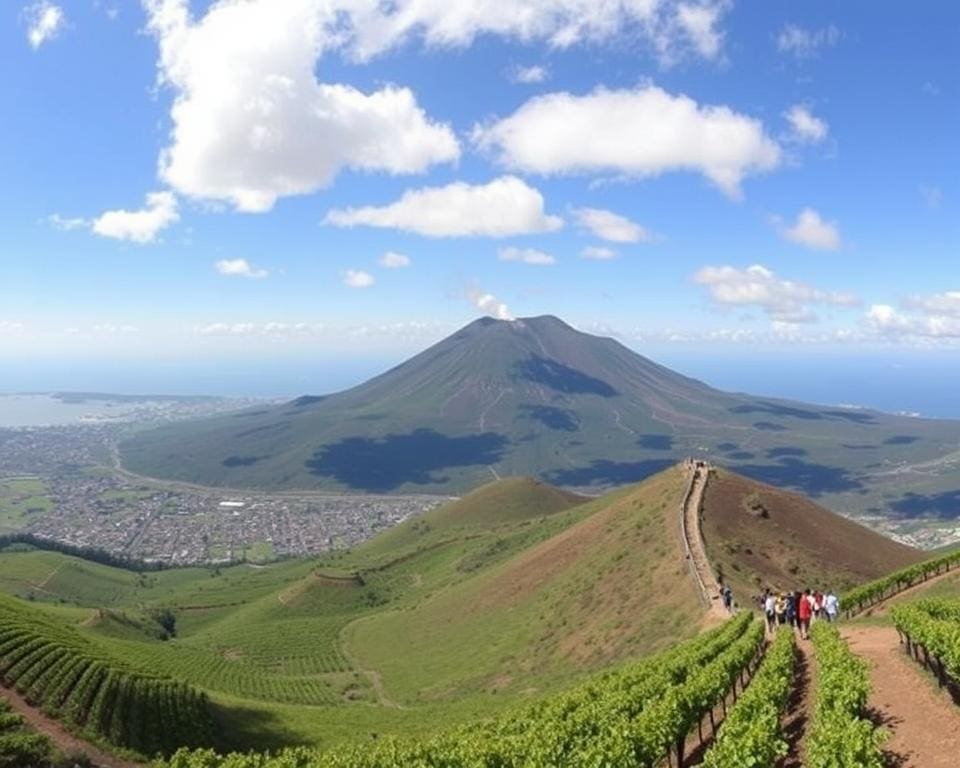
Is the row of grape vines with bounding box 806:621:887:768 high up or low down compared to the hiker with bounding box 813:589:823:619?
up

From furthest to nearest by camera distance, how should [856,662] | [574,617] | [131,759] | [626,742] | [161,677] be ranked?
[574,617], [161,677], [131,759], [856,662], [626,742]

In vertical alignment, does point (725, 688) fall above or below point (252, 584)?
above

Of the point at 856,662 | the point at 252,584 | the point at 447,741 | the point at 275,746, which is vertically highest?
the point at 856,662

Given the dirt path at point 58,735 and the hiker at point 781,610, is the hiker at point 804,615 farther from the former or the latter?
the dirt path at point 58,735

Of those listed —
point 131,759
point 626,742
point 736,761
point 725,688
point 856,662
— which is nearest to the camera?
point 736,761

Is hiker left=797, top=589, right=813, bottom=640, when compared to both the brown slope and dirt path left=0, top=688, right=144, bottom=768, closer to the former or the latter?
the brown slope

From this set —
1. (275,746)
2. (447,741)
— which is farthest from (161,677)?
(447,741)

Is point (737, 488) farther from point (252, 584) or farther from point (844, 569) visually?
point (252, 584)

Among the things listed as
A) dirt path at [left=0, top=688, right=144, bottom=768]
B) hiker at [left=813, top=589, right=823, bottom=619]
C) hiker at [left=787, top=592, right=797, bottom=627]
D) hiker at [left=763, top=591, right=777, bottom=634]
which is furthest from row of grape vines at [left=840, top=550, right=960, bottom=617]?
dirt path at [left=0, top=688, right=144, bottom=768]
